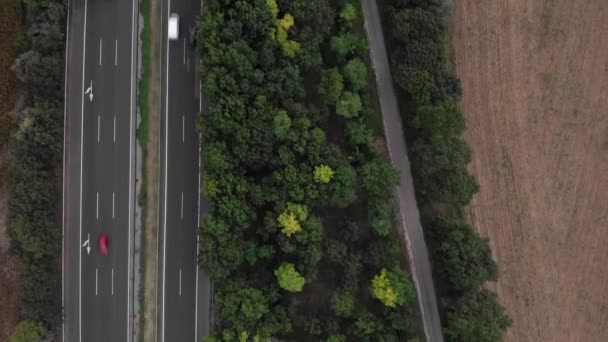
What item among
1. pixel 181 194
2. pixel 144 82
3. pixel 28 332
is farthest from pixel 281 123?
pixel 28 332

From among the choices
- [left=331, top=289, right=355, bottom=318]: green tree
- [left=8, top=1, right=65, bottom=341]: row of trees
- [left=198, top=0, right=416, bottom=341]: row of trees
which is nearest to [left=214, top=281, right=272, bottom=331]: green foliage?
[left=198, top=0, right=416, bottom=341]: row of trees

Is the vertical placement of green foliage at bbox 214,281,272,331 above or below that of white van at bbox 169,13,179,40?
below

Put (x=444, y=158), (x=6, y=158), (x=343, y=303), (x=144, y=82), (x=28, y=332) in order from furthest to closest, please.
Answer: (x=144, y=82) → (x=6, y=158) → (x=444, y=158) → (x=343, y=303) → (x=28, y=332)

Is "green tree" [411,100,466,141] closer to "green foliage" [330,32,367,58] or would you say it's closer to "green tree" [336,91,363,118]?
"green tree" [336,91,363,118]

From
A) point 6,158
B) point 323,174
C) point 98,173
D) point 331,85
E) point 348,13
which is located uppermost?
point 348,13

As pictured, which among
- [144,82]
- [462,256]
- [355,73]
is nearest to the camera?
[462,256]

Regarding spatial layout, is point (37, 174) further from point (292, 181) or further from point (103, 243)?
point (292, 181)

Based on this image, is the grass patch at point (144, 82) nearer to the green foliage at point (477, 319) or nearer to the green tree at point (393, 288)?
the green tree at point (393, 288)

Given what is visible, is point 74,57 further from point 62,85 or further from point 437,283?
point 437,283
